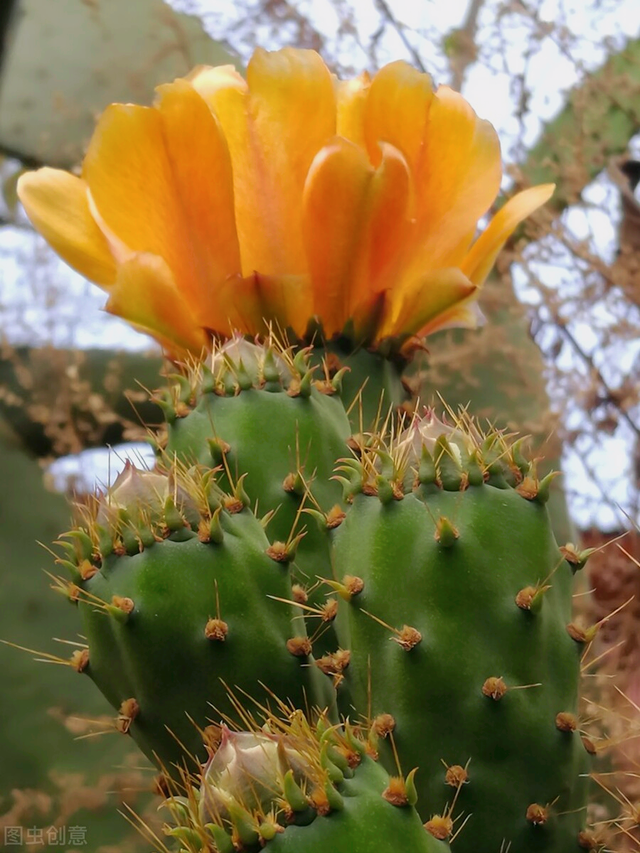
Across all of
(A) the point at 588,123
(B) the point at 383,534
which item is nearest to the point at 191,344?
(B) the point at 383,534

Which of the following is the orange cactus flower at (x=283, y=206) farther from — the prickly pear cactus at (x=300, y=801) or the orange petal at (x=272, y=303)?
the prickly pear cactus at (x=300, y=801)

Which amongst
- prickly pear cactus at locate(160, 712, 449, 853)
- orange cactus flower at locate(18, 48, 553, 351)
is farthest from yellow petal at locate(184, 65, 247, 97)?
prickly pear cactus at locate(160, 712, 449, 853)

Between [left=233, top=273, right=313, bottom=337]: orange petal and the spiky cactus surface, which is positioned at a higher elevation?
[left=233, top=273, right=313, bottom=337]: orange petal

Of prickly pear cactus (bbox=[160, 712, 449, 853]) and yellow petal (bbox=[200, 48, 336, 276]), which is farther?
yellow petal (bbox=[200, 48, 336, 276])

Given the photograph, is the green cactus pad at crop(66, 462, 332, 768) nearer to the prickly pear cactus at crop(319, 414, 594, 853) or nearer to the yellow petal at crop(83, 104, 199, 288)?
the prickly pear cactus at crop(319, 414, 594, 853)

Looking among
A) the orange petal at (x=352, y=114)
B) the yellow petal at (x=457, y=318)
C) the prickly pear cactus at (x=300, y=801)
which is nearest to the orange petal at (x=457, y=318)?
the yellow petal at (x=457, y=318)

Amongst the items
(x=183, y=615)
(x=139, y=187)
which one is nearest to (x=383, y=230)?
(x=139, y=187)
